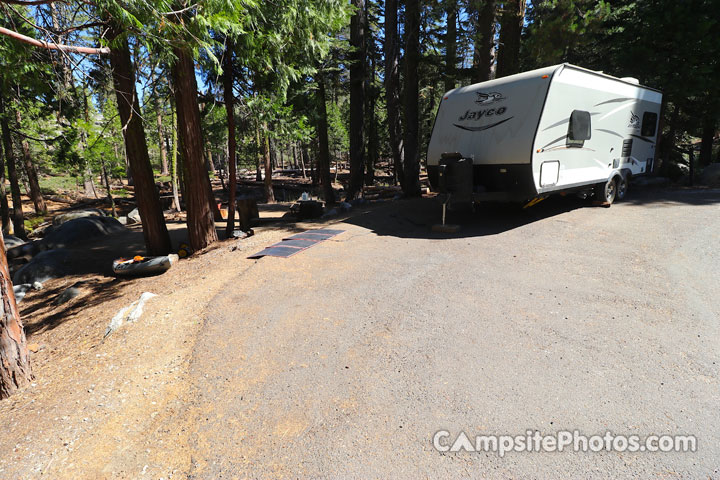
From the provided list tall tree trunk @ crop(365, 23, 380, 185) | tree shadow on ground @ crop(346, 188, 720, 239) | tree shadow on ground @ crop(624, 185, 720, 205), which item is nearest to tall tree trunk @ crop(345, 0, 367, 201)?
tall tree trunk @ crop(365, 23, 380, 185)

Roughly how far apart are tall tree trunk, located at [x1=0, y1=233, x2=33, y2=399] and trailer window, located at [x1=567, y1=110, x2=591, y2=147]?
31.5ft

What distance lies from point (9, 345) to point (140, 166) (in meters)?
5.99

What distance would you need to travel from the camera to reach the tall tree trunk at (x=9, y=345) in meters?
3.84

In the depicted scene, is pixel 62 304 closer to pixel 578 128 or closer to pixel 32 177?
pixel 578 128

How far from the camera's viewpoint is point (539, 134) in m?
7.36

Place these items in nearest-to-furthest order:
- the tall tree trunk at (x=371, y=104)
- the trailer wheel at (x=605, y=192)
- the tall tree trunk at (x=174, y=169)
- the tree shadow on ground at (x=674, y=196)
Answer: the trailer wheel at (x=605, y=192), the tree shadow on ground at (x=674, y=196), the tall tree trunk at (x=174, y=169), the tall tree trunk at (x=371, y=104)

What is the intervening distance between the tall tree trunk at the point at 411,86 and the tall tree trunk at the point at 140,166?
8456 mm

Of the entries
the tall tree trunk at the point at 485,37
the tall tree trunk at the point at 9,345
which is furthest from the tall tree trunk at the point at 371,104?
the tall tree trunk at the point at 9,345

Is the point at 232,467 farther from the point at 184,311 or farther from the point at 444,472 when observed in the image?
the point at 184,311

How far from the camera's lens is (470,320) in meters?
4.27

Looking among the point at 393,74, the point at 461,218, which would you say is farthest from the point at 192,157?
the point at 393,74

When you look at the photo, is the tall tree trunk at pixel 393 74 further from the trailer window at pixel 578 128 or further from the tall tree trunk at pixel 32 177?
the tall tree trunk at pixel 32 177

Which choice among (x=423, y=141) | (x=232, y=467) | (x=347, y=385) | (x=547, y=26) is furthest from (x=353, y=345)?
(x=423, y=141)

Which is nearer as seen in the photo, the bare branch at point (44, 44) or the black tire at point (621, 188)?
the bare branch at point (44, 44)
